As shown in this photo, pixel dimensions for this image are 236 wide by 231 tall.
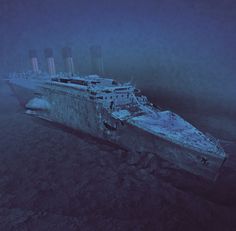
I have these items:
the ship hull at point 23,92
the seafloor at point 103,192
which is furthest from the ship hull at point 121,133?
the ship hull at point 23,92

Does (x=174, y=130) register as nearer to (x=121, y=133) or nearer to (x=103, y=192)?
(x=121, y=133)

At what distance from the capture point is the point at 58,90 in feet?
66.7

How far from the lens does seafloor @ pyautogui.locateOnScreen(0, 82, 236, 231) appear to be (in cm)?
962

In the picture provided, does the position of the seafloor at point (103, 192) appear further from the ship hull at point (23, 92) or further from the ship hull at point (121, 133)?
the ship hull at point (23, 92)

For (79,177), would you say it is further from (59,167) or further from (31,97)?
(31,97)

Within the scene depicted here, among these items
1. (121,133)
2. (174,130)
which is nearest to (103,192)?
(121,133)

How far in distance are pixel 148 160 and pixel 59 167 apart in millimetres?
6596

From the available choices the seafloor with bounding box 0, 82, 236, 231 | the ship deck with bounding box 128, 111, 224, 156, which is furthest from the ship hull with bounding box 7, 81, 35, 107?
the ship deck with bounding box 128, 111, 224, 156

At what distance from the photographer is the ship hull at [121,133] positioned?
482 inches

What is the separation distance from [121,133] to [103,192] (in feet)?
17.0

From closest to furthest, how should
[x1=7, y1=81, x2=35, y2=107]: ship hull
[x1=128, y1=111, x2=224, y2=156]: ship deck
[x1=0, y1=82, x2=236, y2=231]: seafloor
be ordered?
[x1=0, y1=82, x2=236, y2=231]: seafloor → [x1=128, y1=111, x2=224, y2=156]: ship deck → [x1=7, y1=81, x2=35, y2=107]: ship hull

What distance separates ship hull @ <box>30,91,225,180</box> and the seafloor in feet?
2.33

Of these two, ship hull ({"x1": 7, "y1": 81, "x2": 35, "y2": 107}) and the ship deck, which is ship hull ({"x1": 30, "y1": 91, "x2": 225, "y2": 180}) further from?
ship hull ({"x1": 7, "y1": 81, "x2": 35, "y2": 107})

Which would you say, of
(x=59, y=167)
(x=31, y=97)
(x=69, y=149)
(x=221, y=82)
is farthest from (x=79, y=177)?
(x=221, y=82)
